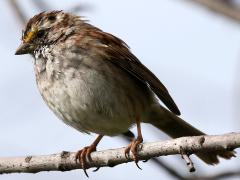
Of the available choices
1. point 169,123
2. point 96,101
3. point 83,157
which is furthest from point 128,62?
point 83,157

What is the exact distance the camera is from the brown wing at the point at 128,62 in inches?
250

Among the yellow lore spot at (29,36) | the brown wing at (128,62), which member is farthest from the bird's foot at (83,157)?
the yellow lore spot at (29,36)

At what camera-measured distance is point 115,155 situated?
4.87 metres

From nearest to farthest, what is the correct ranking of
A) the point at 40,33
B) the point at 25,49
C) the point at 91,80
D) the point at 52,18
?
the point at 91,80, the point at 25,49, the point at 40,33, the point at 52,18

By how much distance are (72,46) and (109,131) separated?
1040 mm

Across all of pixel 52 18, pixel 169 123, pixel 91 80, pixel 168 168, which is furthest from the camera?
pixel 169 123

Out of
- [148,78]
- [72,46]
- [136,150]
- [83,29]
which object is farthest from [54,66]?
[136,150]

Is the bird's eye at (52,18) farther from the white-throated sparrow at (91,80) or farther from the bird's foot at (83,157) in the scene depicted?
the bird's foot at (83,157)

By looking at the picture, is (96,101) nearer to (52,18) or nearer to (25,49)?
(25,49)

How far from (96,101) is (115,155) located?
3.76ft

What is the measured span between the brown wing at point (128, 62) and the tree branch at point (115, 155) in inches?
53.8

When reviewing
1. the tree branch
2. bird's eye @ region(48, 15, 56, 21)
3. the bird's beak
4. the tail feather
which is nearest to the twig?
the tree branch

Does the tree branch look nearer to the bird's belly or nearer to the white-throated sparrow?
the white-throated sparrow

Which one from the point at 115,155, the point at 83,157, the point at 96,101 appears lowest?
the point at 83,157
